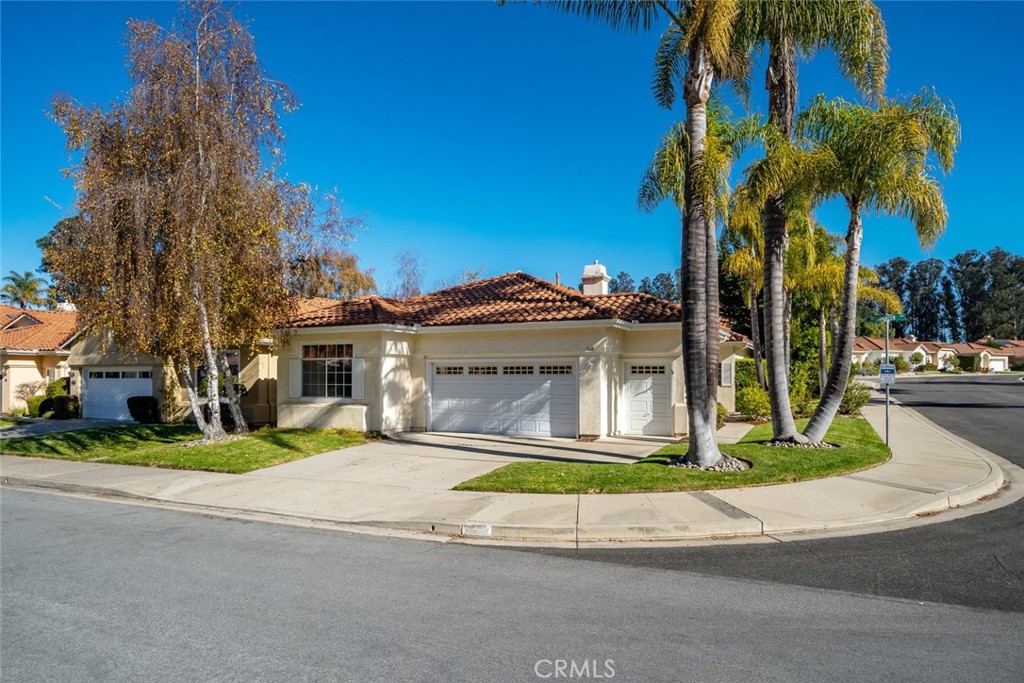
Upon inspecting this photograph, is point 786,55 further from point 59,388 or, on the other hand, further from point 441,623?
point 59,388

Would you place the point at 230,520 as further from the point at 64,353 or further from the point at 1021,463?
the point at 64,353

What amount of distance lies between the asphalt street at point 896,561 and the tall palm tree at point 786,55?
17.7 feet

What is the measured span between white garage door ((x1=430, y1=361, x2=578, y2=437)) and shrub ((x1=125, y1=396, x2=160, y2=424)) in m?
10.5

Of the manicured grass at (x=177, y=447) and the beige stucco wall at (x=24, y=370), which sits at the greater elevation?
the beige stucco wall at (x=24, y=370)

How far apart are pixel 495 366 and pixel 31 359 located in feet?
76.3

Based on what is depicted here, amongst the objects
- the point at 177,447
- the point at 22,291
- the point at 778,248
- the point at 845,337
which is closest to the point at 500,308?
the point at 778,248

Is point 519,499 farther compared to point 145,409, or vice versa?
point 145,409

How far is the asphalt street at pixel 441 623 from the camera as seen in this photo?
4453 millimetres

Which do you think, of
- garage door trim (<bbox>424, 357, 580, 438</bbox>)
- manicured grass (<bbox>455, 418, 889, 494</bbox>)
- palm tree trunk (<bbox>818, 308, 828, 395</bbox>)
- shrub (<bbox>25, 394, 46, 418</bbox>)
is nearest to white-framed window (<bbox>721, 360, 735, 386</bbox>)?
palm tree trunk (<bbox>818, 308, 828, 395</bbox>)

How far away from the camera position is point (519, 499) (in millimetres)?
9805

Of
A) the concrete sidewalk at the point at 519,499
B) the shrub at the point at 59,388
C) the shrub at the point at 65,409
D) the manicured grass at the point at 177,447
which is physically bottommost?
the concrete sidewalk at the point at 519,499

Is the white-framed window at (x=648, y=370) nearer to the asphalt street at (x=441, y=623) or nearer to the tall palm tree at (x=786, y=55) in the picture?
the tall palm tree at (x=786, y=55)

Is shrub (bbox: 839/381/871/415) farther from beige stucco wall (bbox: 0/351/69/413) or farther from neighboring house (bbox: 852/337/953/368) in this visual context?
neighboring house (bbox: 852/337/953/368)

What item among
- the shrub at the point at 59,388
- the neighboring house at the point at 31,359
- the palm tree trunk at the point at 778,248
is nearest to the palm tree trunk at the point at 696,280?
the palm tree trunk at the point at 778,248
